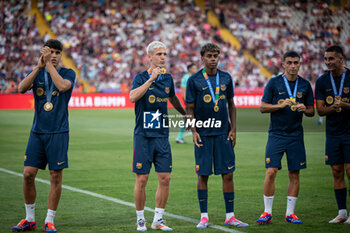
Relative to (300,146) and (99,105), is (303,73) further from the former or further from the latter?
(300,146)

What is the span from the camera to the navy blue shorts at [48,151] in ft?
20.5

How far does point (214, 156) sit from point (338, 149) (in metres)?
1.66

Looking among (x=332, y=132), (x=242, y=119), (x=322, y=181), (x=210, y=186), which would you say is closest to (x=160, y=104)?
(x=332, y=132)

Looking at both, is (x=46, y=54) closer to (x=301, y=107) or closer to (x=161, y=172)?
(x=161, y=172)

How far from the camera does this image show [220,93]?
22.0 feet

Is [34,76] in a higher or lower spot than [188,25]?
lower

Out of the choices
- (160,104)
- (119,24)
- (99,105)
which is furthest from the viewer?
(119,24)

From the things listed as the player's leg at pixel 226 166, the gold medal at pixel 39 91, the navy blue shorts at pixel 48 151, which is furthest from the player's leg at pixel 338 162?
the gold medal at pixel 39 91

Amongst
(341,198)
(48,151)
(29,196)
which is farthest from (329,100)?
(29,196)

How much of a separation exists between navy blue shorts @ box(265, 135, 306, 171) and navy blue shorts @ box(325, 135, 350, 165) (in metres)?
0.41

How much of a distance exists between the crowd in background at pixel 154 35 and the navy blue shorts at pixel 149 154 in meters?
25.4

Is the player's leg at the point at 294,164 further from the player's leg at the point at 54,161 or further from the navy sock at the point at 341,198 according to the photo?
the player's leg at the point at 54,161

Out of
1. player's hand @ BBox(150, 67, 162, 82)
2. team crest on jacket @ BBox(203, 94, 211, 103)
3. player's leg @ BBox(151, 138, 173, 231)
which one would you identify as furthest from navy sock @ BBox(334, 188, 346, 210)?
player's hand @ BBox(150, 67, 162, 82)

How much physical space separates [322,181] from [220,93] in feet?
13.4
